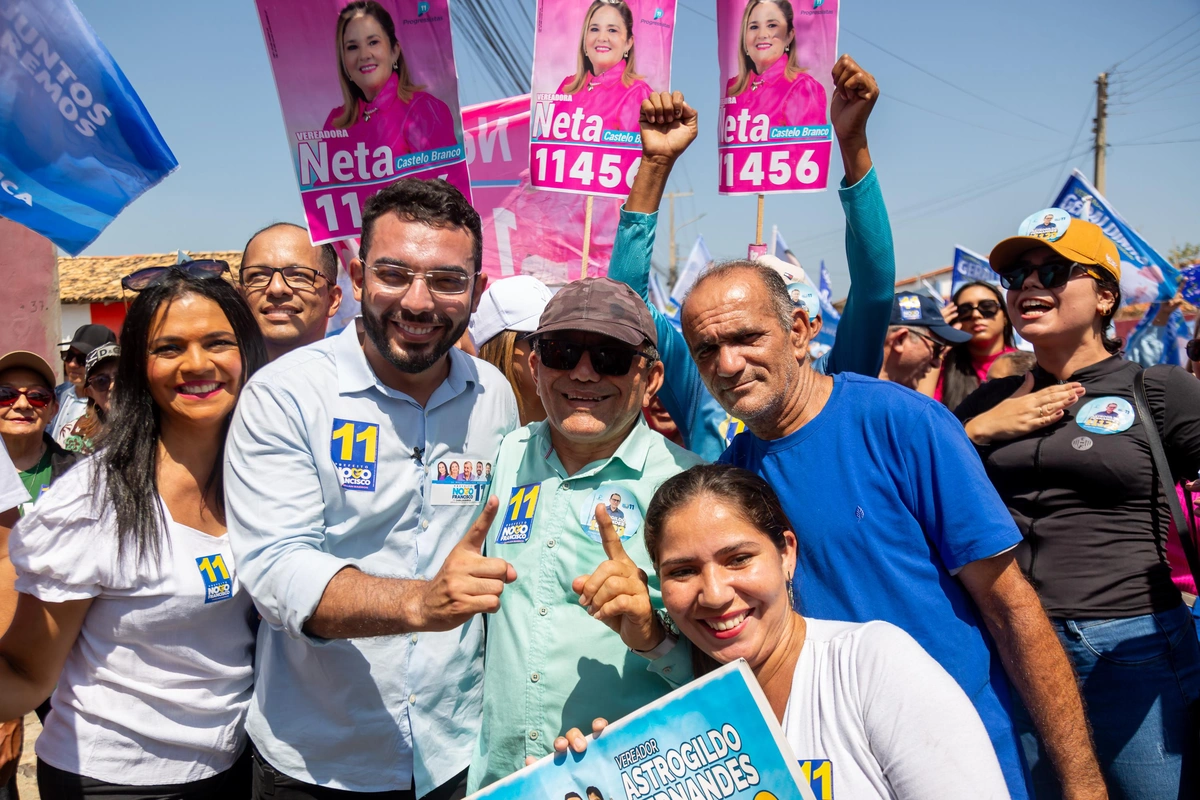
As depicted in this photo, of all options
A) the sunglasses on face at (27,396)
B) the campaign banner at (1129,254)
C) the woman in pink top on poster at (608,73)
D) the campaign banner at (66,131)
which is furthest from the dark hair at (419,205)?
the campaign banner at (1129,254)

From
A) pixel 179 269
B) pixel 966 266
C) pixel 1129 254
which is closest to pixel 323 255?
pixel 179 269

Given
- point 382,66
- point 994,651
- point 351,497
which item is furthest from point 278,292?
point 994,651

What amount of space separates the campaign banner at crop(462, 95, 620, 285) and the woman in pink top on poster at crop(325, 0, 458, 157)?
1.39 metres

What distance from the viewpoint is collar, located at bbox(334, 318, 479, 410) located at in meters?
2.70

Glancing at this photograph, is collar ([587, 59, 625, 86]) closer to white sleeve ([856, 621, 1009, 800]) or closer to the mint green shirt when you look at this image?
the mint green shirt

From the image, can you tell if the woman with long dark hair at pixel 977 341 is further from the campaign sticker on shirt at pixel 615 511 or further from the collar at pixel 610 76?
the campaign sticker on shirt at pixel 615 511

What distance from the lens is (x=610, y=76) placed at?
4.95 metres

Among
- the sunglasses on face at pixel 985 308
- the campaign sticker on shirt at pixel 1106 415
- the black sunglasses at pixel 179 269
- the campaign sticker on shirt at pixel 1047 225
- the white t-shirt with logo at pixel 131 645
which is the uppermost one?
the campaign sticker on shirt at pixel 1047 225

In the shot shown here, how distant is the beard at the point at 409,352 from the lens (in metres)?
2.69

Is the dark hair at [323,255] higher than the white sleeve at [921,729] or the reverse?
higher

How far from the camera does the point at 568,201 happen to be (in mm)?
6164

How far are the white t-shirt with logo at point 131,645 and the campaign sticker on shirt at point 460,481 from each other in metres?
0.69

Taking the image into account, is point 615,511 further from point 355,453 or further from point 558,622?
point 355,453

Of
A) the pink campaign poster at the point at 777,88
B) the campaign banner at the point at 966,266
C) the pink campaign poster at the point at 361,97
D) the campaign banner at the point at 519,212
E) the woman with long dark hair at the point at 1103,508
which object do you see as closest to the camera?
the woman with long dark hair at the point at 1103,508
